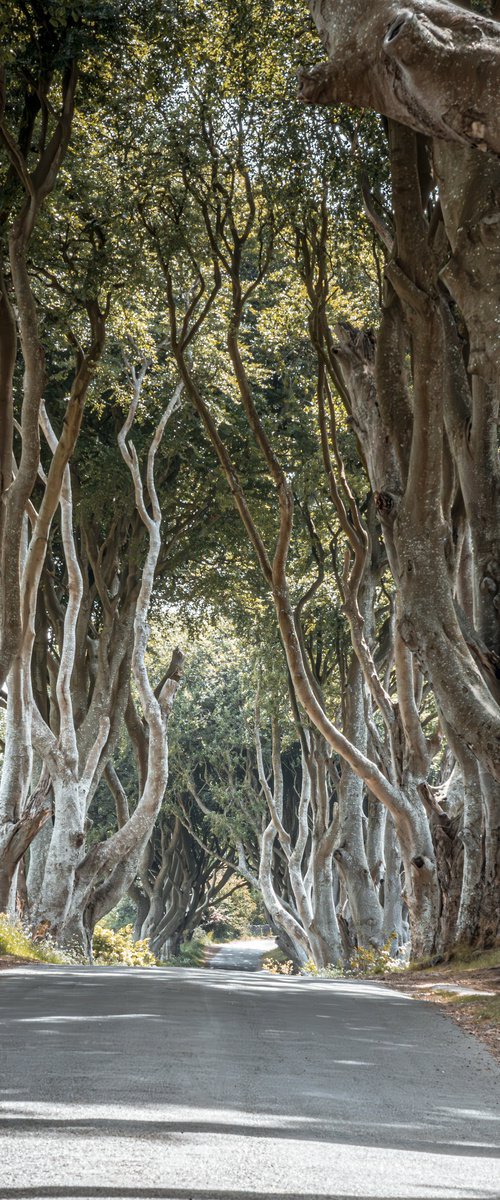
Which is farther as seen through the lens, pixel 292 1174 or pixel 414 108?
pixel 414 108

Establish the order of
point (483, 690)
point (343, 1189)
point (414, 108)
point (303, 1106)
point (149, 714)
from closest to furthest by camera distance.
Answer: point (343, 1189)
point (303, 1106)
point (414, 108)
point (483, 690)
point (149, 714)

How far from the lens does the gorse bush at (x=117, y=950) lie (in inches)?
827

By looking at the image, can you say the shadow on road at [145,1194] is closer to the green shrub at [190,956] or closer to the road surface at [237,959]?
the green shrub at [190,956]

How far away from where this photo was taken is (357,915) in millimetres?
18141

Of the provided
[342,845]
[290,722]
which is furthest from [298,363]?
[290,722]

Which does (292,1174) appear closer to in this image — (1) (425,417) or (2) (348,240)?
(1) (425,417)

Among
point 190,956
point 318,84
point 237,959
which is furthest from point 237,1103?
point 237,959

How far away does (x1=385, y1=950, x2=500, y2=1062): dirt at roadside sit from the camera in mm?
7000

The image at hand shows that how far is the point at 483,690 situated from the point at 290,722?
2079 centimetres

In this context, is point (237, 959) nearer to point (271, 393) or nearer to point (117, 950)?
point (117, 950)

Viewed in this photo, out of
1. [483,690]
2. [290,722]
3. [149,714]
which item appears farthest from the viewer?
[290,722]

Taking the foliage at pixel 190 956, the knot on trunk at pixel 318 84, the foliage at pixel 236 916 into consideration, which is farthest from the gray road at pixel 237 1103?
the foliage at pixel 236 916

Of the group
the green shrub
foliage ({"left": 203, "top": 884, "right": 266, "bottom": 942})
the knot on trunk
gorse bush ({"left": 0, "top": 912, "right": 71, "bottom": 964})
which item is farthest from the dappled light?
foliage ({"left": 203, "top": 884, "right": 266, "bottom": 942})

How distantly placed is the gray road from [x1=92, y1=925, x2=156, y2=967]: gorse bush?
14.4 metres
